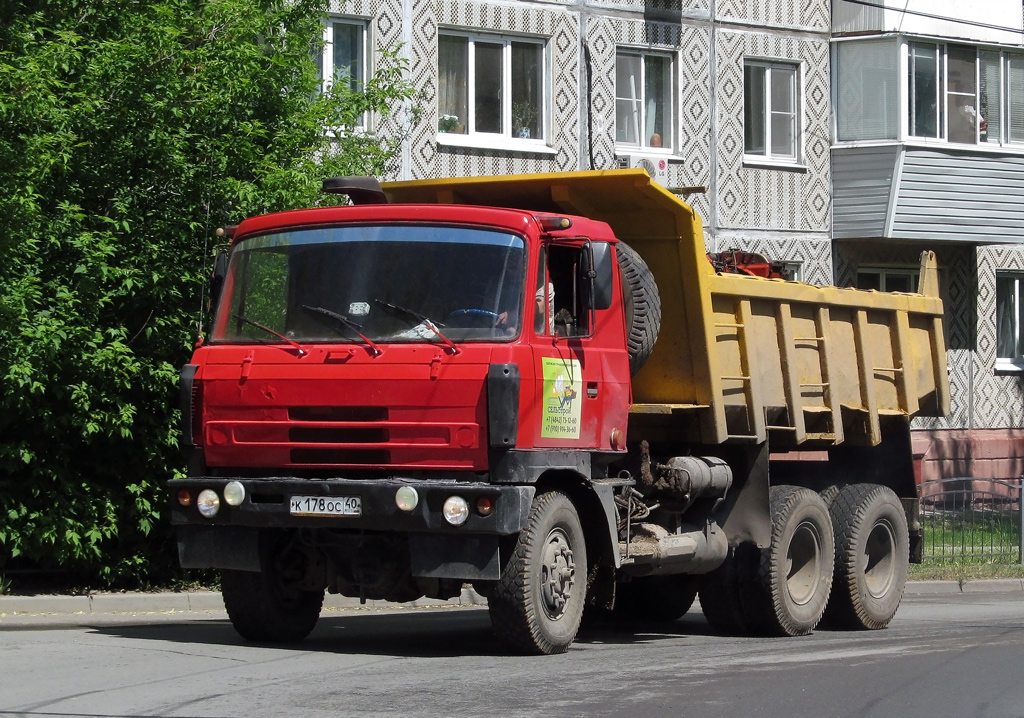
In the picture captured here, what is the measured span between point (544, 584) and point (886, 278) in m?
16.9

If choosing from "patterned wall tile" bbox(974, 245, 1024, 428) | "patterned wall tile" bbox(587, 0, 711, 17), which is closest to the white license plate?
"patterned wall tile" bbox(587, 0, 711, 17)

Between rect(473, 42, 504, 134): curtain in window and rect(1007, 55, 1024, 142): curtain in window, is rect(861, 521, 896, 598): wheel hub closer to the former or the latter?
rect(473, 42, 504, 134): curtain in window

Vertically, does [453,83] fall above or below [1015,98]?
below

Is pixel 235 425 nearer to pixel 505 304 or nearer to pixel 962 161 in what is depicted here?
pixel 505 304

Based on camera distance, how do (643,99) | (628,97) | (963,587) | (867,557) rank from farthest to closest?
(643,99) → (628,97) → (963,587) → (867,557)

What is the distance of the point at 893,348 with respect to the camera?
13203 millimetres

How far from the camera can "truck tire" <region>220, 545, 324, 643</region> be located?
32.1 feet

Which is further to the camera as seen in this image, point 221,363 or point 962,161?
point 962,161

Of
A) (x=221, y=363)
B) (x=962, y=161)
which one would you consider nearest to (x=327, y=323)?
(x=221, y=363)

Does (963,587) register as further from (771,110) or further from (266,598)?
(266,598)

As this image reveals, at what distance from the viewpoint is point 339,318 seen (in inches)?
365

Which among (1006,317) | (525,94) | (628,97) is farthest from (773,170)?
(1006,317)

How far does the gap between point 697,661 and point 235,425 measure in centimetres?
300

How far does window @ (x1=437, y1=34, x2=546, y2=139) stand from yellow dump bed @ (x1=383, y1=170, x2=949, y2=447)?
9441 millimetres
